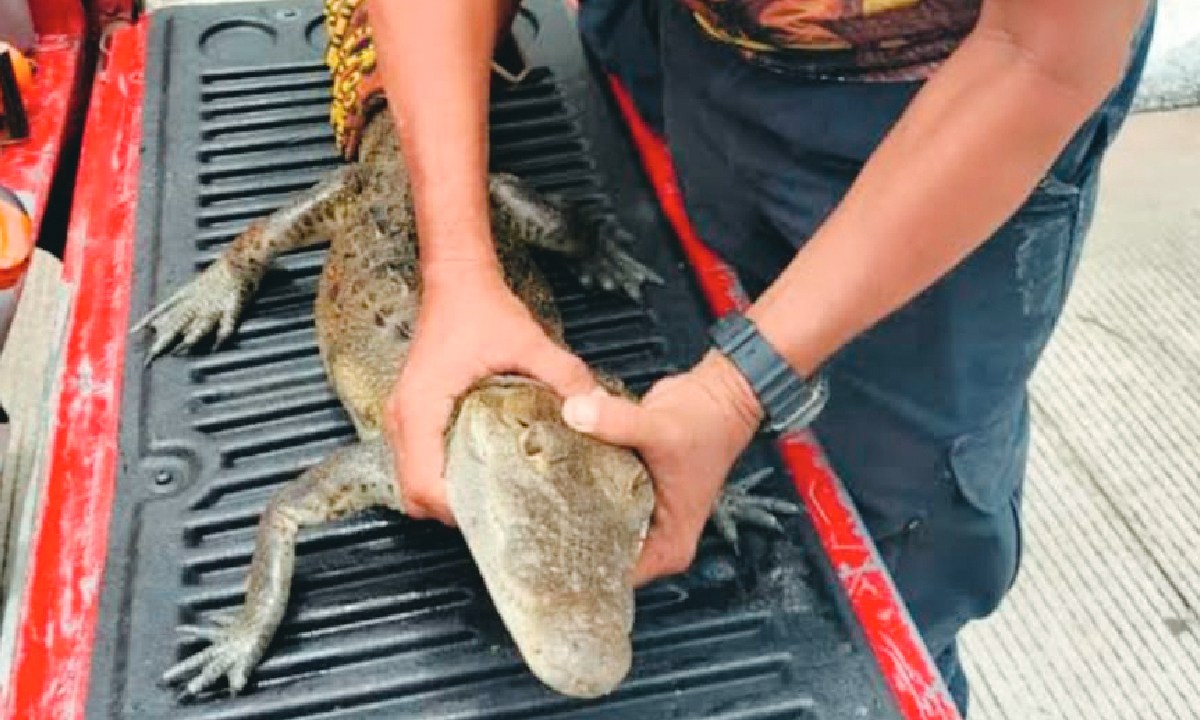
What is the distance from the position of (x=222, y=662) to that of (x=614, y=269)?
60cm

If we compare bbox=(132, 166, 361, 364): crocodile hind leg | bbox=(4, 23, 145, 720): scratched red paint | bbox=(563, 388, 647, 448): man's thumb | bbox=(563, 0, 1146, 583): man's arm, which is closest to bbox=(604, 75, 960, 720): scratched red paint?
bbox=(563, 0, 1146, 583): man's arm

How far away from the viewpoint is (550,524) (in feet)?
3.68

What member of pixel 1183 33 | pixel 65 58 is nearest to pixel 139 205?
pixel 65 58

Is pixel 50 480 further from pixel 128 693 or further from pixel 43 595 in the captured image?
pixel 128 693

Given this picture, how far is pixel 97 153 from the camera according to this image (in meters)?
1.80

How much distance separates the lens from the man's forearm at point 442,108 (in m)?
1.36

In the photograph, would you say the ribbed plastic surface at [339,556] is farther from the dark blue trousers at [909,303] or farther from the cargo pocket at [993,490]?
the cargo pocket at [993,490]

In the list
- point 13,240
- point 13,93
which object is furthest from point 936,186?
point 13,93

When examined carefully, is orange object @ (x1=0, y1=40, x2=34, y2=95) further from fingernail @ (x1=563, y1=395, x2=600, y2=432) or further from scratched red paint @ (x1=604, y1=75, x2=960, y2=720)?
fingernail @ (x1=563, y1=395, x2=600, y2=432)

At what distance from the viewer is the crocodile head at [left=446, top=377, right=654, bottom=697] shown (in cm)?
106

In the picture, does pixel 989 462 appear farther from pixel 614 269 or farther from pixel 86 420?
pixel 86 420

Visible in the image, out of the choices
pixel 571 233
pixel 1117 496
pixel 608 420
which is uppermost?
pixel 608 420

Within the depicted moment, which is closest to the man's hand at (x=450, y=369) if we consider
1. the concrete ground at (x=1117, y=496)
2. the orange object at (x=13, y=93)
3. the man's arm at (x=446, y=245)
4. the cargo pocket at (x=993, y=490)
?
the man's arm at (x=446, y=245)

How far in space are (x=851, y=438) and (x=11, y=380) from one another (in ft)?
5.12
